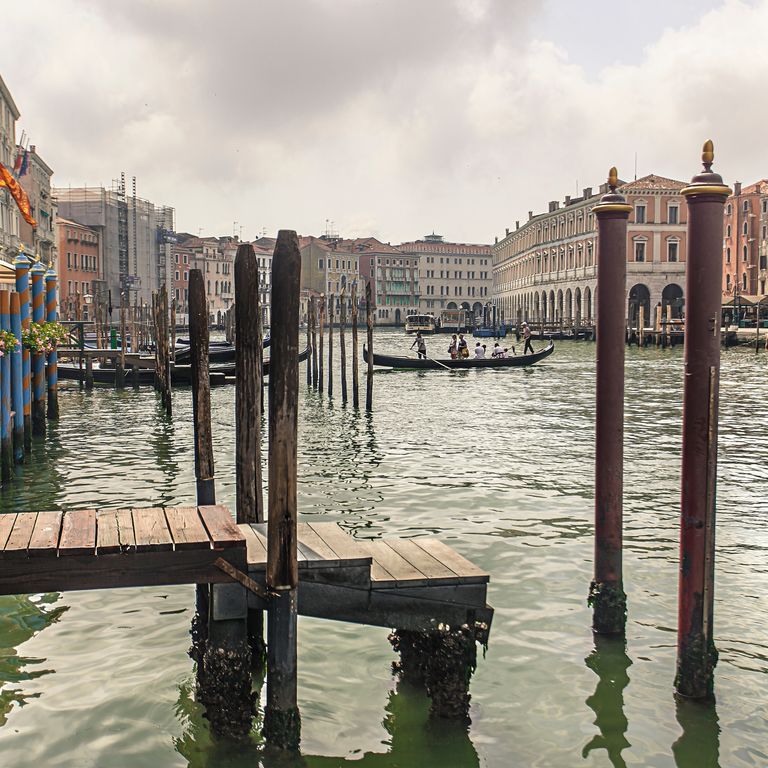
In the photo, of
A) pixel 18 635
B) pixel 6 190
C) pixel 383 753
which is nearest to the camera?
pixel 383 753

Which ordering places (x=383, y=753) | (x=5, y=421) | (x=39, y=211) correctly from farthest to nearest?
(x=39, y=211) < (x=5, y=421) < (x=383, y=753)

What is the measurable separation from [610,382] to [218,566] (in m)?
2.15

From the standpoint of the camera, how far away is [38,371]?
1245 centimetres

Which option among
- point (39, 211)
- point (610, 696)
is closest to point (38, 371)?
point (610, 696)

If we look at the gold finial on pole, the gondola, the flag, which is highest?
the flag

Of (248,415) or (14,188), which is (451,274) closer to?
(14,188)

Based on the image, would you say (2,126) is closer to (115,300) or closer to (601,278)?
(115,300)

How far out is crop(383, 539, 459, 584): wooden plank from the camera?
4012 millimetres

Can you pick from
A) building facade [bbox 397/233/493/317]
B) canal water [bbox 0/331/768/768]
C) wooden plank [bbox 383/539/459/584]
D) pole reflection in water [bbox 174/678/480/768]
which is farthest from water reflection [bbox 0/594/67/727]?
building facade [bbox 397/233/493/317]

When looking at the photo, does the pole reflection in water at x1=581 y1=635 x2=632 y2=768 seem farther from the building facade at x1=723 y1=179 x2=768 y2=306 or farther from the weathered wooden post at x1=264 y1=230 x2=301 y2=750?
the building facade at x1=723 y1=179 x2=768 y2=306

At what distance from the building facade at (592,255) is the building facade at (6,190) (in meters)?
29.1

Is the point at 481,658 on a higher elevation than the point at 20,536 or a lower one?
lower

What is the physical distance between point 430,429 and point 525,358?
51.7 feet

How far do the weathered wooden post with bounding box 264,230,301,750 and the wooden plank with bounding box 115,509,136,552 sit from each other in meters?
0.54
